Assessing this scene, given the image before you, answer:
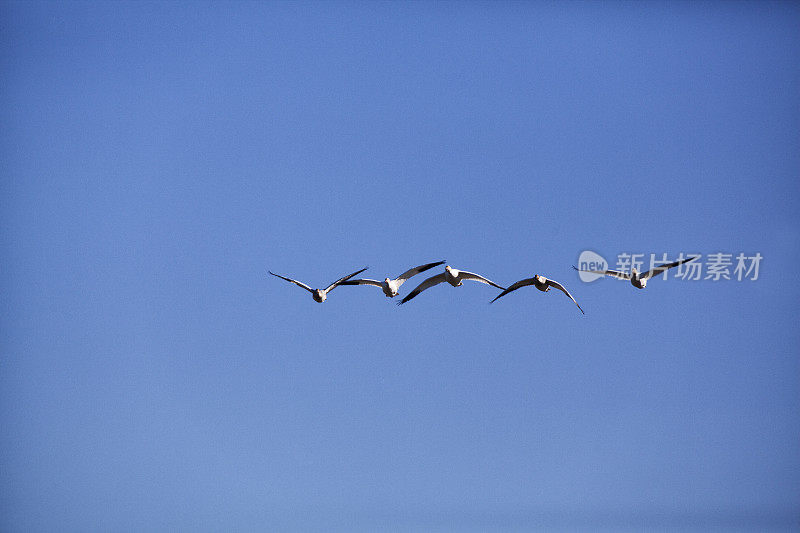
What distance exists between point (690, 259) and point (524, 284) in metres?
2.83

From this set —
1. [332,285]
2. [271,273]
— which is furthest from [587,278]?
[271,273]

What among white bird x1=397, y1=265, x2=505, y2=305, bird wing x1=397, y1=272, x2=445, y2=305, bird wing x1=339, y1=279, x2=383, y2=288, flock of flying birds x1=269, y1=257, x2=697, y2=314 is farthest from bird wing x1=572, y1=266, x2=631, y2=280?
bird wing x1=339, y1=279, x2=383, y2=288

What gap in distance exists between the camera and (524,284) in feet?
39.3

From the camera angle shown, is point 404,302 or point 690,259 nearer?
point 690,259

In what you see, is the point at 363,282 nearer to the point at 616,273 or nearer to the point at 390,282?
the point at 390,282

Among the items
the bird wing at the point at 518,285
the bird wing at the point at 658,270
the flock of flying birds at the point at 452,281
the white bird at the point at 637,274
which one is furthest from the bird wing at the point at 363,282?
the bird wing at the point at 658,270

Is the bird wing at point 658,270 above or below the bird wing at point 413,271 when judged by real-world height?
above

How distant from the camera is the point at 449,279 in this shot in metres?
12.2

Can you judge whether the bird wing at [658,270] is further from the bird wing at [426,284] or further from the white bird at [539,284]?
the bird wing at [426,284]

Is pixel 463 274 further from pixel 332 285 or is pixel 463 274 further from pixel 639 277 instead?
pixel 639 277

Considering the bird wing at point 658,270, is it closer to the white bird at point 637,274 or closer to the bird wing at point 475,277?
the white bird at point 637,274

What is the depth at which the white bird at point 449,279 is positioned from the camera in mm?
12016

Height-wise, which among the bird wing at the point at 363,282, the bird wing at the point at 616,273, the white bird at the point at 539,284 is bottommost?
the bird wing at the point at 363,282

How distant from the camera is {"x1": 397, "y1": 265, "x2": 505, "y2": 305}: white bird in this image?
39.4 feet
